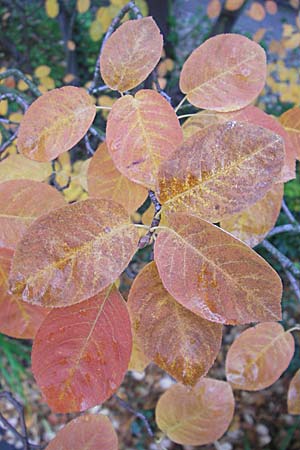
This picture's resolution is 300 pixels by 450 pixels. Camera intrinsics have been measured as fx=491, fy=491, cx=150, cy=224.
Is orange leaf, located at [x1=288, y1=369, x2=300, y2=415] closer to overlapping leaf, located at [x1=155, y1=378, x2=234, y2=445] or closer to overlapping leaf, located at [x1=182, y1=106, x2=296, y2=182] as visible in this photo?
overlapping leaf, located at [x1=155, y1=378, x2=234, y2=445]

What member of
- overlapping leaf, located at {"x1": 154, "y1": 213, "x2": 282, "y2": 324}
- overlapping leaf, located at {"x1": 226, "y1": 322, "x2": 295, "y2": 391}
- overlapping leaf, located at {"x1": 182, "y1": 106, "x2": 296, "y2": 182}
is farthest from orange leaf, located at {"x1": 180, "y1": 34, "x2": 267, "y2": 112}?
overlapping leaf, located at {"x1": 226, "y1": 322, "x2": 295, "y2": 391}

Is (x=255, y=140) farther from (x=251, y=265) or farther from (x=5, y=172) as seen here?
(x=5, y=172)

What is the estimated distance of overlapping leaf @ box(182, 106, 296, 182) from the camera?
1.59 ft

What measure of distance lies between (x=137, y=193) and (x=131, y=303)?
13cm

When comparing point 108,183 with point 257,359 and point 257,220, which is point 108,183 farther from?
point 257,359

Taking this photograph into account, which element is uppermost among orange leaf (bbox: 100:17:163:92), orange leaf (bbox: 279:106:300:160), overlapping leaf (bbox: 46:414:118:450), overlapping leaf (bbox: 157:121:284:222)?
orange leaf (bbox: 100:17:163:92)

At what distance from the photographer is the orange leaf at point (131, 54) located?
1.57ft

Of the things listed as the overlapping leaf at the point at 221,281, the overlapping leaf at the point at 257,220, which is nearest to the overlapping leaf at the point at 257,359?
the overlapping leaf at the point at 257,220

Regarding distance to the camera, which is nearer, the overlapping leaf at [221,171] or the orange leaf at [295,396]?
the overlapping leaf at [221,171]

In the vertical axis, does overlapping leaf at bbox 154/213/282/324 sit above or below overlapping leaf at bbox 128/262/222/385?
above

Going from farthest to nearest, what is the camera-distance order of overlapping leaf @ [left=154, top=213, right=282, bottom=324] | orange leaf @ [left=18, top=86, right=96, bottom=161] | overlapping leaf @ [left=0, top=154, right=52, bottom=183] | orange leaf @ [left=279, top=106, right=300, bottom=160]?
overlapping leaf @ [left=0, top=154, right=52, bottom=183] → orange leaf @ [left=279, top=106, right=300, bottom=160] → orange leaf @ [left=18, top=86, right=96, bottom=161] → overlapping leaf @ [left=154, top=213, right=282, bottom=324]

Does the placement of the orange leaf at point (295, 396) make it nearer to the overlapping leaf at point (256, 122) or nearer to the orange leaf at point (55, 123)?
the overlapping leaf at point (256, 122)

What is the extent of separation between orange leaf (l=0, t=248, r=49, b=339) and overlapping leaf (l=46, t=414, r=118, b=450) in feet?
0.38

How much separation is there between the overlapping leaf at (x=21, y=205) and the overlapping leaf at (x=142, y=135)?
0.10m
